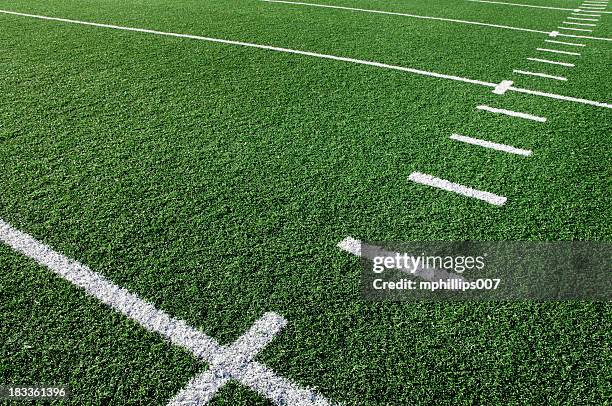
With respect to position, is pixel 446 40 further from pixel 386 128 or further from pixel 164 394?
pixel 164 394

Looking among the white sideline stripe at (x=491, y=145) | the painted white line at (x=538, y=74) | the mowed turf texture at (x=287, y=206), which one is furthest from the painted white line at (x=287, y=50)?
the white sideline stripe at (x=491, y=145)

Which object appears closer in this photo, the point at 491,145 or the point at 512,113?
the point at 491,145

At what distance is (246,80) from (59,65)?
1.86 m

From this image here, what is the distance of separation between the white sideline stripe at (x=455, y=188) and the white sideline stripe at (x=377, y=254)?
0.68 meters

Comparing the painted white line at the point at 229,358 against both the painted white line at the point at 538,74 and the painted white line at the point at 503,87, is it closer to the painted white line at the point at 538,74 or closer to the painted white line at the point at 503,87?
the painted white line at the point at 503,87

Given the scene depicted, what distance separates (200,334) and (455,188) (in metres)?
1.70

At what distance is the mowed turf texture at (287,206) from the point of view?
70.4 inches

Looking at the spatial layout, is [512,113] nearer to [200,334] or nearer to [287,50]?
[287,50]

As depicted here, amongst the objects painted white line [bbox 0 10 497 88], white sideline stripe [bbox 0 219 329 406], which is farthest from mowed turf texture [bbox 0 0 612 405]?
painted white line [bbox 0 10 497 88]

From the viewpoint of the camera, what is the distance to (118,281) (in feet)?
6.96

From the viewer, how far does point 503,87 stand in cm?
436

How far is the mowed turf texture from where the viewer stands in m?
1.79

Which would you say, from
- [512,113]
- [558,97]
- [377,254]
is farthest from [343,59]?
[377,254]

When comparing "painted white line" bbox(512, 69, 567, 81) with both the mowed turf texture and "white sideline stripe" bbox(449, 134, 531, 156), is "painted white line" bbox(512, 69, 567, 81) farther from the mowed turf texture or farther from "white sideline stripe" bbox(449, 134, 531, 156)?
"white sideline stripe" bbox(449, 134, 531, 156)
